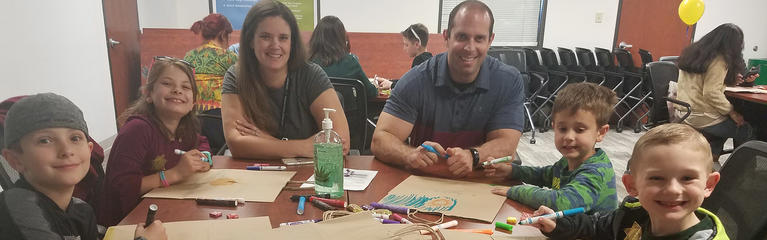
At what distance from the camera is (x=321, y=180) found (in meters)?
1.29

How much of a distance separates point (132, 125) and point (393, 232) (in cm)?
80

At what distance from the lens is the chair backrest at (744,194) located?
114cm

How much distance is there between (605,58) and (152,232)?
628 cm

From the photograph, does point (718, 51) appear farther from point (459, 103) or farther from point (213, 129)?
point (213, 129)

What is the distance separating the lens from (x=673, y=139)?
91 centimetres

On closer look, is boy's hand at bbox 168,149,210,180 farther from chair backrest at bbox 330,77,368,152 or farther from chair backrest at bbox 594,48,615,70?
chair backrest at bbox 594,48,615,70

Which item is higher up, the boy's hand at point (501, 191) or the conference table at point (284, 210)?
the boy's hand at point (501, 191)

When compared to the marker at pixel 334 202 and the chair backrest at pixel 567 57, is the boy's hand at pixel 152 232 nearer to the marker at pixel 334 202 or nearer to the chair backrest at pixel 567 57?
the marker at pixel 334 202

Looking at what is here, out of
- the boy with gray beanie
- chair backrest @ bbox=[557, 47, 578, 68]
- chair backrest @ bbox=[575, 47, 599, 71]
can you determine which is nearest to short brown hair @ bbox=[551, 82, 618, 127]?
the boy with gray beanie

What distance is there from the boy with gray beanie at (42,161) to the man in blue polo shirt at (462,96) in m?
1.13

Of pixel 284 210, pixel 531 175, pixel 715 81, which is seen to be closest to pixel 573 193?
pixel 531 175

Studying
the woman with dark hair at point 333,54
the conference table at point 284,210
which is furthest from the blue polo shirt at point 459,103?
the woman with dark hair at point 333,54

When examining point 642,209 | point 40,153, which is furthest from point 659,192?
point 40,153

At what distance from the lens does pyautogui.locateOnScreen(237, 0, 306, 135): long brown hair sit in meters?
1.83
